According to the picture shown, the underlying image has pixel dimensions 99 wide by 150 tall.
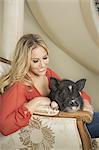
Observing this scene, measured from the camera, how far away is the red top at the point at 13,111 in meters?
1.21

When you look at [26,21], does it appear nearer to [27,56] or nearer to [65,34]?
[65,34]

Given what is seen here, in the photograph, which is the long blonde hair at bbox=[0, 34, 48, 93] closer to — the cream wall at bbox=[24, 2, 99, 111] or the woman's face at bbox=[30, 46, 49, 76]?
the woman's face at bbox=[30, 46, 49, 76]

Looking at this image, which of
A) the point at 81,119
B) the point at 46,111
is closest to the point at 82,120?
the point at 81,119

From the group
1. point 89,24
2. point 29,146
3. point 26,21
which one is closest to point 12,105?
point 29,146

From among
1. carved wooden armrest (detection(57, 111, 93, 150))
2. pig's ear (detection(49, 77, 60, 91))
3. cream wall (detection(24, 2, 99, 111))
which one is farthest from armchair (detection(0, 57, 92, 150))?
cream wall (detection(24, 2, 99, 111))

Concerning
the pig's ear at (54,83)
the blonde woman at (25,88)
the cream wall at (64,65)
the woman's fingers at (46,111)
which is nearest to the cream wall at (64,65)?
the cream wall at (64,65)

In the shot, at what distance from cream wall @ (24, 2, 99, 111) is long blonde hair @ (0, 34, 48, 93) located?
2.85 ft

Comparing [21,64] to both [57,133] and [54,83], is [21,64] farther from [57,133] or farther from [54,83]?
[57,133]

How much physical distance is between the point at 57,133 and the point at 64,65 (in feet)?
3.76

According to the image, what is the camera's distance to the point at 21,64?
1336 millimetres

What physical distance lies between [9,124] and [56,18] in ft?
3.12

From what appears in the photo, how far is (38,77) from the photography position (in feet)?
4.60

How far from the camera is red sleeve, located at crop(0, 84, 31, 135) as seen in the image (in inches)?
47.6

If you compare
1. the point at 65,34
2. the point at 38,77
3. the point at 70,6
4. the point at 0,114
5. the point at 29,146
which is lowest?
the point at 29,146
